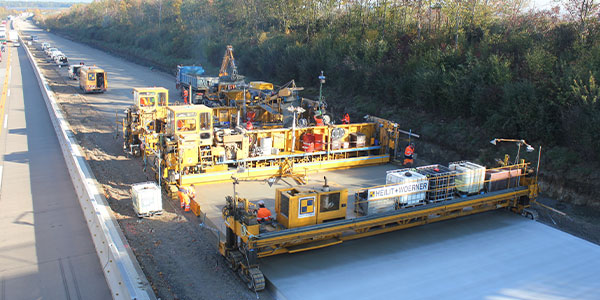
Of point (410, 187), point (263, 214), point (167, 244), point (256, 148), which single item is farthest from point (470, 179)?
point (167, 244)

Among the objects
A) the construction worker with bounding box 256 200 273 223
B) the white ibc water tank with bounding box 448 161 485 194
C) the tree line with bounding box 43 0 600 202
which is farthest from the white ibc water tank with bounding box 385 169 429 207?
the tree line with bounding box 43 0 600 202

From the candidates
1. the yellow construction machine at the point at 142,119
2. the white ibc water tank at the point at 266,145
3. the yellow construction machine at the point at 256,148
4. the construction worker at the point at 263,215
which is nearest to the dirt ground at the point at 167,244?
the yellow construction machine at the point at 142,119

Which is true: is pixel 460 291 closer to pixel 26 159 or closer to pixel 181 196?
pixel 181 196

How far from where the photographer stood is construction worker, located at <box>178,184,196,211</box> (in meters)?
15.4

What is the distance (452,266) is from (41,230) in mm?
11287

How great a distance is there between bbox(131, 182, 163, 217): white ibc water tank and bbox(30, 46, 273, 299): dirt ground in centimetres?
24

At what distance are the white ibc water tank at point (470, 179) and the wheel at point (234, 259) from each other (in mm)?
7337

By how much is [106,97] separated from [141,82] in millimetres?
10093

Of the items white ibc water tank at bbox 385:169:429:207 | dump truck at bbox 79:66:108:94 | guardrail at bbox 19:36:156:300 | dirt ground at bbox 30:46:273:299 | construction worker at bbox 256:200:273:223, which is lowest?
dirt ground at bbox 30:46:273:299

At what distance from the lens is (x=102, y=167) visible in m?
19.6

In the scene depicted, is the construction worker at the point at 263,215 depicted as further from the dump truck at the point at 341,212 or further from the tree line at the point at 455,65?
the tree line at the point at 455,65

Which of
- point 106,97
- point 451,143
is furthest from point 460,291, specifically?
point 106,97

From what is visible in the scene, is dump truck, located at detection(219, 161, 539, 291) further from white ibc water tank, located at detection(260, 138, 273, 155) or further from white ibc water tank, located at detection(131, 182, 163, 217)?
white ibc water tank, located at detection(260, 138, 273, 155)

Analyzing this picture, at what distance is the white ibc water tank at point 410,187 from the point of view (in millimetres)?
13711
